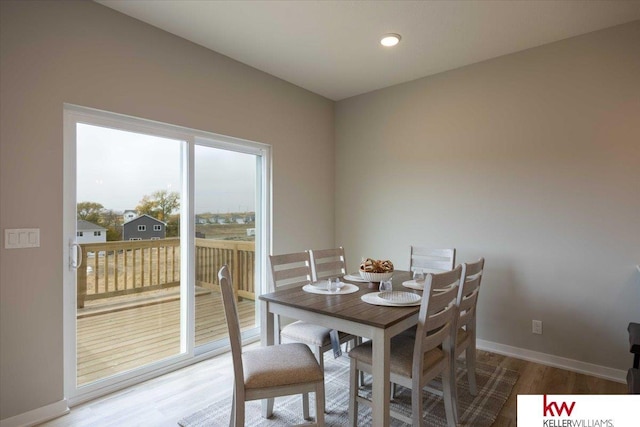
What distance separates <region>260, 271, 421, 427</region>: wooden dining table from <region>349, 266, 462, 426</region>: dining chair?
5.0 inches

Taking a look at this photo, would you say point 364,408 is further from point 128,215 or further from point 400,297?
point 128,215

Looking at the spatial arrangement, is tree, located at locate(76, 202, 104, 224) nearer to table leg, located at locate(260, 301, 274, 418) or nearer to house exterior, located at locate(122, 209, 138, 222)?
house exterior, located at locate(122, 209, 138, 222)

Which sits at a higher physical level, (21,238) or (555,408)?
(21,238)

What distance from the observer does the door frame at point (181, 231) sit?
7.42 ft

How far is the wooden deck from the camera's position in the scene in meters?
2.43

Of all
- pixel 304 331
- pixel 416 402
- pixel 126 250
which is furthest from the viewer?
pixel 126 250

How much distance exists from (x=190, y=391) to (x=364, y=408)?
4.04ft

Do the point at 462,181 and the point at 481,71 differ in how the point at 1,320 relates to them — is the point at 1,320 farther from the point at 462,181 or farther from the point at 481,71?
the point at 481,71

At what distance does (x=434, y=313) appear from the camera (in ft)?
5.83

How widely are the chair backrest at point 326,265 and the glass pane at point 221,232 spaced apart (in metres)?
0.87

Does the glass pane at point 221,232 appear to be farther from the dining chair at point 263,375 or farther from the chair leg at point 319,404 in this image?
the chair leg at point 319,404

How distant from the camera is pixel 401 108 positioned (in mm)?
3777

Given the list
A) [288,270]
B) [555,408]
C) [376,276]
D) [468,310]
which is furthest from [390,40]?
[555,408]

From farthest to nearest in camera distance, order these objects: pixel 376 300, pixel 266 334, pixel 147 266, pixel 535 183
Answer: pixel 535 183, pixel 147 266, pixel 266 334, pixel 376 300
